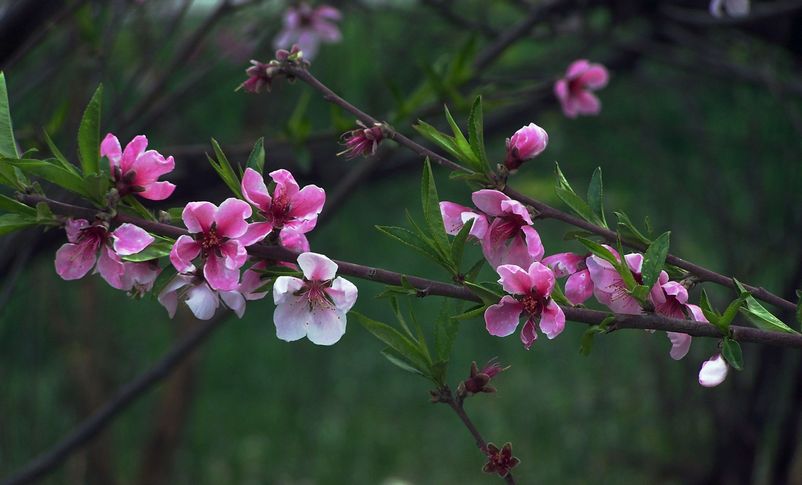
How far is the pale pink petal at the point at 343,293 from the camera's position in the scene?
2.57ft

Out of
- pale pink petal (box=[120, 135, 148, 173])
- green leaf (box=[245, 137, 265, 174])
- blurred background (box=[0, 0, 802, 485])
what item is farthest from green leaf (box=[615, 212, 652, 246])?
blurred background (box=[0, 0, 802, 485])

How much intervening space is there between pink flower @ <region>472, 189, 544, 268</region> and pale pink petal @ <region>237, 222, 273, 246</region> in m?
0.18

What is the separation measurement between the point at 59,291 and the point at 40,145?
1.61 meters

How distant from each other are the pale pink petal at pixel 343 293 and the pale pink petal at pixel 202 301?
0.33 ft

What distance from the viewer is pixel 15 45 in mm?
1028

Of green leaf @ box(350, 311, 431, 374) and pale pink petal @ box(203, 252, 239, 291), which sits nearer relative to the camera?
pale pink petal @ box(203, 252, 239, 291)

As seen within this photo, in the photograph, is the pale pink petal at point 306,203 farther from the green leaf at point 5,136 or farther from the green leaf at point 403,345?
the green leaf at point 5,136

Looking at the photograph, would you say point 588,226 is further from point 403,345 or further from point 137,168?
point 137,168

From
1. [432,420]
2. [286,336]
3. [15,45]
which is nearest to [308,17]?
[15,45]

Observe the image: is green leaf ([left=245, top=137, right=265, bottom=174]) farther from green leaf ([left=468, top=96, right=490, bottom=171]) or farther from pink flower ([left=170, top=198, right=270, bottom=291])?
green leaf ([left=468, top=96, right=490, bottom=171])

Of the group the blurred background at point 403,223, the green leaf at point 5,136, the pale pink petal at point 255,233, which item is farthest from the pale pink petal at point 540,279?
the blurred background at point 403,223

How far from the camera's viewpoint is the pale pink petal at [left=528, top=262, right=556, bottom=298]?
768 mm

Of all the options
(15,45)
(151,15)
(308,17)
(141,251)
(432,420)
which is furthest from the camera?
(432,420)

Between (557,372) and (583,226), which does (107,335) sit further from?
(583,226)
